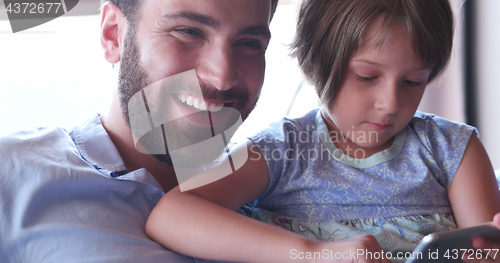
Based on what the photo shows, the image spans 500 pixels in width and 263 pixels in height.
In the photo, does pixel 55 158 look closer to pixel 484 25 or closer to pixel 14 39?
pixel 14 39

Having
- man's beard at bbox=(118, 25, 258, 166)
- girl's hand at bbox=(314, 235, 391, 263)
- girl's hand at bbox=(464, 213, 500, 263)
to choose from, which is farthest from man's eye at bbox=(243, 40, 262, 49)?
girl's hand at bbox=(464, 213, 500, 263)

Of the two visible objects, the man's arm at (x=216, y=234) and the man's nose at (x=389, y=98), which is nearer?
the man's arm at (x=216, y=234)

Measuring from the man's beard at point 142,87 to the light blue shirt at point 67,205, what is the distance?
119 mm

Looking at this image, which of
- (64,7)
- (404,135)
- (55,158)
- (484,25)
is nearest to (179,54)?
(55,158)

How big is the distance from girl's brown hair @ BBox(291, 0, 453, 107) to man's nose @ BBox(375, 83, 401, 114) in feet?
0.32

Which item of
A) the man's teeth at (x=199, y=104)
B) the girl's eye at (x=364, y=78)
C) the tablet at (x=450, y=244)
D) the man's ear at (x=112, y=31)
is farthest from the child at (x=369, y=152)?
the man's ear at (x=112, y=31)

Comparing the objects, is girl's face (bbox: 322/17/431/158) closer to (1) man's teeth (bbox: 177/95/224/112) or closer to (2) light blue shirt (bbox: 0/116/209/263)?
(1) man's teeth (bbox: 177/95/224/112)

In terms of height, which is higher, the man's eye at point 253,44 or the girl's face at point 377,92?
the man's eye at point 253,44

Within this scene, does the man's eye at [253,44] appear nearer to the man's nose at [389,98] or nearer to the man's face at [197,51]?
the man's face at [197,51]

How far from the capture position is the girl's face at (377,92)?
935mm

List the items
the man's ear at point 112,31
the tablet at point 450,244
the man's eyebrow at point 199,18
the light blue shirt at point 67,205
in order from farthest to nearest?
1. the man's ear at point 112,31
2. the man's eyebrow at point 199,18
3. the light blue shirt at point 67,205
4. the tablet at point 450,244

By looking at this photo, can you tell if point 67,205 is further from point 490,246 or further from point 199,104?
point 490,246

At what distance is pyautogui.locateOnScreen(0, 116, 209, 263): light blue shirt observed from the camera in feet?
2.50

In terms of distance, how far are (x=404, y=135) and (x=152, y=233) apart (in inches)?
26.2
